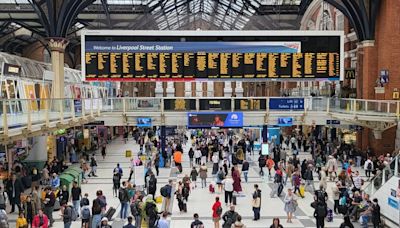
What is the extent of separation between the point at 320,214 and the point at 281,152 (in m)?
12.8

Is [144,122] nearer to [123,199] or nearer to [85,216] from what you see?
[123,199]

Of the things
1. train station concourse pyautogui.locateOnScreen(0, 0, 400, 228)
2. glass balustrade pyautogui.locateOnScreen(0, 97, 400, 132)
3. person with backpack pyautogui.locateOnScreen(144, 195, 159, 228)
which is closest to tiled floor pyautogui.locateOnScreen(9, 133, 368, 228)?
train station concourse pyautogui.locateOnScreen(0, 0, 400, 228)

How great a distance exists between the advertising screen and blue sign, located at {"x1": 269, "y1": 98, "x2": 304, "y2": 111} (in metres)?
1.88

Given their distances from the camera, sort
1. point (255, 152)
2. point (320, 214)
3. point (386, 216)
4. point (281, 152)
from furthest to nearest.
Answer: point (255, 152) < point (281, 152) < point (386, 216) < point (320, 214)

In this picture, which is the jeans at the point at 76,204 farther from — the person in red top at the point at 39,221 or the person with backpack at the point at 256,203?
the person with backpack at the point at 256,203

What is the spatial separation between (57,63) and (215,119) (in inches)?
369

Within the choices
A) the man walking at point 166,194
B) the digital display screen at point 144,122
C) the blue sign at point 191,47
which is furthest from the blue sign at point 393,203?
the digital display screen at point 144,122

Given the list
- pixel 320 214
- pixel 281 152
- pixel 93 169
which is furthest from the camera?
pixel 281 152

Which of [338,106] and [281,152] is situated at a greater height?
[338,106]

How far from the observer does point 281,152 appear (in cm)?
2711

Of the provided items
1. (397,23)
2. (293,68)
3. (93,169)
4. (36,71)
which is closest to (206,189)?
(93,169)

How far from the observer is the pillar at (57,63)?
90.1 ft

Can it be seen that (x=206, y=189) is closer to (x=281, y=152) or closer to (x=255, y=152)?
(x=281, y=152)

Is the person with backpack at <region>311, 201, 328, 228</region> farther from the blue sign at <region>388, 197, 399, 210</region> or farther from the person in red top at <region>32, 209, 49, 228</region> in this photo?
the person in red top at <region>32, 209, 49, 228</region>
